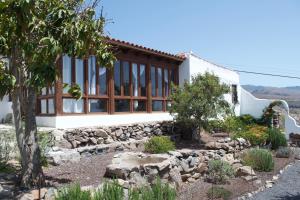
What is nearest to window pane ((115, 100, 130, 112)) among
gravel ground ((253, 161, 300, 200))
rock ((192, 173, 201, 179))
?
rock ((192, 173, 201, 179))

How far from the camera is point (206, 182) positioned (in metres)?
10.5

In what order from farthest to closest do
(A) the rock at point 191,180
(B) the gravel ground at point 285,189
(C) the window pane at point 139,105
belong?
1. (C) the window pane at point 139,105
2. (A) the rock at point 191,180
3. (B) the gravel ground at point 285,189

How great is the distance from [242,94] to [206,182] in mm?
15256

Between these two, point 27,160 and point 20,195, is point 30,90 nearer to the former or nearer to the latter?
point 27,160

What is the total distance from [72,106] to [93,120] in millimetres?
983

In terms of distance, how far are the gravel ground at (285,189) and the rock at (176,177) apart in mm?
1829

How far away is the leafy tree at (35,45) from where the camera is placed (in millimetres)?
5926

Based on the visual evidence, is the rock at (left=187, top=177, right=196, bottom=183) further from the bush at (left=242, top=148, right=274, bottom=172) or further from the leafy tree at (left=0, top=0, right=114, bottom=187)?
the leafy tree at (left=0, top=0, right=114, bottom=187)

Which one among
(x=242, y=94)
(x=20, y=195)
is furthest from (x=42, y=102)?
(x=242, y=94)

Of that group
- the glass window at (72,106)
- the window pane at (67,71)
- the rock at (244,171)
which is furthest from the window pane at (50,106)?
the rock at (244,171)

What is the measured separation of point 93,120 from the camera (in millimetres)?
13594

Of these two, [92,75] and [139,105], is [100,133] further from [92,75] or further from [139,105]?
[139,105]

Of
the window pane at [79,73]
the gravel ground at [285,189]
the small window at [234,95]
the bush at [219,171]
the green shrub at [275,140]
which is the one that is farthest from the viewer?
the small window at [234,95]

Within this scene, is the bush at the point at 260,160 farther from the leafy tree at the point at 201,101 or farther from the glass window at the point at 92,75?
the glass window at the point at 92,75
